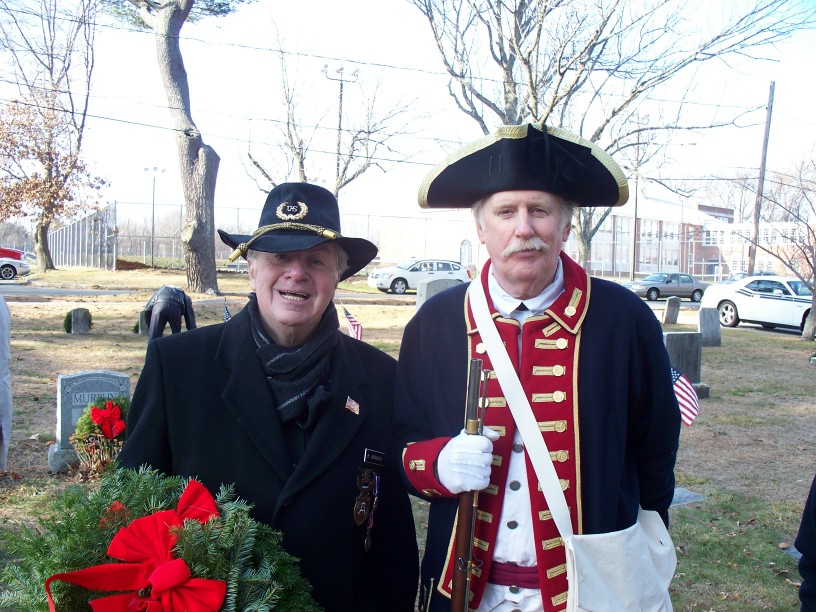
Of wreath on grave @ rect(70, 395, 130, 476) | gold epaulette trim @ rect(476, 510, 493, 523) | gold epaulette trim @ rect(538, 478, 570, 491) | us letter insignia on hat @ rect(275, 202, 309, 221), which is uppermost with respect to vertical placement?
us letter insignia on hat @ rect(275, 202, 309, 221)

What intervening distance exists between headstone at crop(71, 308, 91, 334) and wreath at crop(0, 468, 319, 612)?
43.3ft

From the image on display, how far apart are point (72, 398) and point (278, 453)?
17.0 feet

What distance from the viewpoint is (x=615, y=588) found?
204cm

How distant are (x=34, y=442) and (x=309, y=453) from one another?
6105 mm

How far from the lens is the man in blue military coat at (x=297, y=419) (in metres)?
2.24

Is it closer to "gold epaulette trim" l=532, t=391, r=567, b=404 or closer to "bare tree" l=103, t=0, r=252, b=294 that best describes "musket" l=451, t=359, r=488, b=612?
"gold epaulette trim" l=532, t=391, r=567, b=404

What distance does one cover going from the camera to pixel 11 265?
32.3 m

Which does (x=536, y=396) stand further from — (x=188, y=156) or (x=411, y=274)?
(x=411, y=274)

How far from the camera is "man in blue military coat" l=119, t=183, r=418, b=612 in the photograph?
224 cm

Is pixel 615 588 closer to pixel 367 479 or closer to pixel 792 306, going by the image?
pixel 367 479

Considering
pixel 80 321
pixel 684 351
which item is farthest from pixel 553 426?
pixel 80 321

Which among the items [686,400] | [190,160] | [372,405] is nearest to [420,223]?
[190,160]

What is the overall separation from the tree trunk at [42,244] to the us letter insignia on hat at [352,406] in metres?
34.8

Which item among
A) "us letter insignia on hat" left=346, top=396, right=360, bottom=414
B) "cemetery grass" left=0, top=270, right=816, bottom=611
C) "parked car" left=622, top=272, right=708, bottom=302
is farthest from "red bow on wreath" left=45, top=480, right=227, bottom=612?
"parked car" left=622, top=272, right=708, bottom=302
